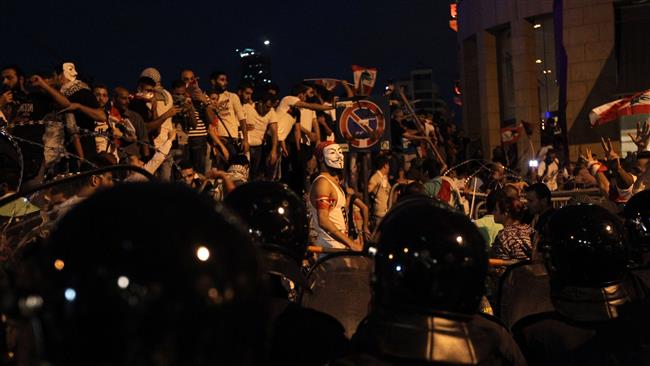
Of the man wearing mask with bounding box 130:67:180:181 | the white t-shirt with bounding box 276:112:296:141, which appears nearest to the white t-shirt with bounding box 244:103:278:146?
the white t-shirt with bounding box 276:112:296:141

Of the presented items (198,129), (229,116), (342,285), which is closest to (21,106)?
(198,129)

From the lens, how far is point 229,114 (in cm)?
1166

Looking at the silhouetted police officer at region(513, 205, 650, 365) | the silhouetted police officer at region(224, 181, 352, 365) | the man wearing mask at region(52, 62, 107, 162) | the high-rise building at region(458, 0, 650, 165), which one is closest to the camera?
the silhouetted police officer at region(224, 181, 352, 365)

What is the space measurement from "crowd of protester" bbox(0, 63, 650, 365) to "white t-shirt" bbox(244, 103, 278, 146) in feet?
9.07

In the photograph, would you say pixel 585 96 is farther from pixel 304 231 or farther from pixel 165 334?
pixel 165 334

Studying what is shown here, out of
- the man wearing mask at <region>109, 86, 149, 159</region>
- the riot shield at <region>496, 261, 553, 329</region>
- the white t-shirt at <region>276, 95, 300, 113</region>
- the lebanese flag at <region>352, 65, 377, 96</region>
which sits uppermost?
the lebanese flag at <region>352, 65, 377, 96</region>

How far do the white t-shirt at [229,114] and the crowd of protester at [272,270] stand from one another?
2192 mm

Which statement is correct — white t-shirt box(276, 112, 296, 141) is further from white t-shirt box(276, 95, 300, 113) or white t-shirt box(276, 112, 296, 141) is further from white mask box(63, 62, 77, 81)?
white mask box(63, 62, 77, 81)

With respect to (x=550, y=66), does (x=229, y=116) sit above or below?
below

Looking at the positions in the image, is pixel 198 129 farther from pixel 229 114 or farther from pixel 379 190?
pixel 379 190

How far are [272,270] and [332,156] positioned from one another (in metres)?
5.22

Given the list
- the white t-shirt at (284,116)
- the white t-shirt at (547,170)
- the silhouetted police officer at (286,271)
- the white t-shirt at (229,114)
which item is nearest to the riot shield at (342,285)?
the silhouetted police officer at (286,271)

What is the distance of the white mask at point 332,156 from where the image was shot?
8508mm

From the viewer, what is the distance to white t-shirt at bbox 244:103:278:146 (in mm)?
12219
